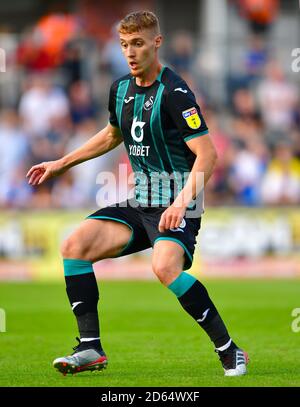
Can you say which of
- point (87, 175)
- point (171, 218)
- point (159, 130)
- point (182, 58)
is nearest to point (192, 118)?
point (159, 130)

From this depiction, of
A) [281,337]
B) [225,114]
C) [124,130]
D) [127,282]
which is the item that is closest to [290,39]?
[225,114]

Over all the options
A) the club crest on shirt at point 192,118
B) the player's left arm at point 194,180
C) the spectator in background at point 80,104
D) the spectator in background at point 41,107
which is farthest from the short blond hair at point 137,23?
the spectator in background at point 80,104

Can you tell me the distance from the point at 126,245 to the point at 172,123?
998 mm

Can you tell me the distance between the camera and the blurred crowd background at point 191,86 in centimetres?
1772

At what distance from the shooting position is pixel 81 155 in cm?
773

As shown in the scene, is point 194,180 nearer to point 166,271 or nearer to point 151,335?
point 166,271

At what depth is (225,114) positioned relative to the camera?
19.4 m

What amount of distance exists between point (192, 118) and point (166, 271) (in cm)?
110

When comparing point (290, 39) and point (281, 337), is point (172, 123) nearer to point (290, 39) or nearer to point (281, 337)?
point (281, 337)

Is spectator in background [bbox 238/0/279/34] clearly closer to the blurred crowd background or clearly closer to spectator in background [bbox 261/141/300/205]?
the blurred crowd background

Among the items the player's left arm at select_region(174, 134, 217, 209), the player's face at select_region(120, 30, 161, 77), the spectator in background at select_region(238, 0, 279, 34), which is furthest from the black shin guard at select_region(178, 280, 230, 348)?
the spectator in background at select_region(238, 0, 279, 34)

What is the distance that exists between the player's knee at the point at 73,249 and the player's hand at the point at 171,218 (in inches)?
31.6

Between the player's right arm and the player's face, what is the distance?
72 centimetres

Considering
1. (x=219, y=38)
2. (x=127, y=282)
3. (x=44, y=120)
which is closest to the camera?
(x=127, y=282)
